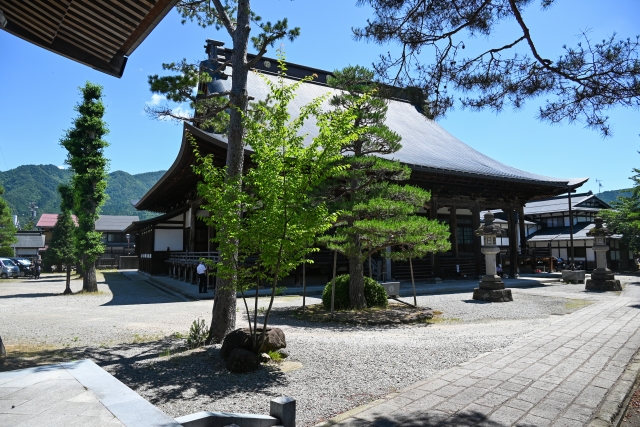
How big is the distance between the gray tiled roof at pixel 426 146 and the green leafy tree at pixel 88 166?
5.01 m

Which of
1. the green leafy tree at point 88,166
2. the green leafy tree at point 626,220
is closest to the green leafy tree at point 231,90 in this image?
the green leafy tree at point 88,166

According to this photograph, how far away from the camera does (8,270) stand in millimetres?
26594

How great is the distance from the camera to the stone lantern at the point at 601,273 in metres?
16.0

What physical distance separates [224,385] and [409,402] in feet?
6.48

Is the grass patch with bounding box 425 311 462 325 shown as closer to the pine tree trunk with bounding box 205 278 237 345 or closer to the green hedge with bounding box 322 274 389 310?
the green hedge with bounding box 322 274 389 310

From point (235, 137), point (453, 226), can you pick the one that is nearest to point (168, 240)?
point (453, 226)

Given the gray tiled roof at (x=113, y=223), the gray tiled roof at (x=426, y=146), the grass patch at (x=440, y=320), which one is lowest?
the grass patch at (x=440, y=320)

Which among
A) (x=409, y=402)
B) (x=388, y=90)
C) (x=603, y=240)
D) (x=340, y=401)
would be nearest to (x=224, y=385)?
(x=340, y=401)

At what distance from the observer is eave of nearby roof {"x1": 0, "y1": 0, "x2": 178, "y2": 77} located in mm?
3768

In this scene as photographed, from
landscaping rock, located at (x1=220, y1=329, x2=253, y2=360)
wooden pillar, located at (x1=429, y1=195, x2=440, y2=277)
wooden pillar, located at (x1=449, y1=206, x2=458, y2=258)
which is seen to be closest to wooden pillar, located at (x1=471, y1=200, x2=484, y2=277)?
wooden pillar, located at (x1=449, y1=206, x2=458, y2=258)

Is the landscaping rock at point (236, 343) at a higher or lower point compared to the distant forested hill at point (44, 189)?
lower

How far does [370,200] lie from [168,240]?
18300mm

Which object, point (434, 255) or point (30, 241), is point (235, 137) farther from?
point (30, 241)

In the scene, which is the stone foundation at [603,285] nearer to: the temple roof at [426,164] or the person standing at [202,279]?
the temple roof at [426,164]
